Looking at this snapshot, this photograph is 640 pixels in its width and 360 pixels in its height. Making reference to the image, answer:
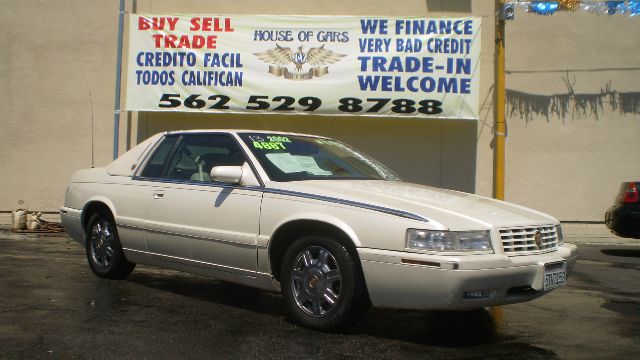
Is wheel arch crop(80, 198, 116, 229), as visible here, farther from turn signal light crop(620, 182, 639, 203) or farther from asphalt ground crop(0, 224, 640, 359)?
turn signal light crop(620, 182, 639, 203)

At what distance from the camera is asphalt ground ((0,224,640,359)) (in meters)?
4.06

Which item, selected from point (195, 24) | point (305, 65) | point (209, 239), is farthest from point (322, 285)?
point (195, 24)

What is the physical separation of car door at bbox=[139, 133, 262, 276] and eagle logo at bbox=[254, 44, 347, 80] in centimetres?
605

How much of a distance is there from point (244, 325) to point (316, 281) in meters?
0.69

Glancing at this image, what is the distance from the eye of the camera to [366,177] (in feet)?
17.6

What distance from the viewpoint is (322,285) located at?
441 cm

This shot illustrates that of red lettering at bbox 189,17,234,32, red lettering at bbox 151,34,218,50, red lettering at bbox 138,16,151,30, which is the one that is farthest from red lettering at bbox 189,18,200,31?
red lettering at bbox 138,16,151,30

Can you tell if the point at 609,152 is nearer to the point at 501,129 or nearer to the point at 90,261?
the point at 501,129

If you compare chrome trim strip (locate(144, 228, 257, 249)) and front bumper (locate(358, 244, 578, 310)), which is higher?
chrome trim strip (locate(144, 228, 257, 249))

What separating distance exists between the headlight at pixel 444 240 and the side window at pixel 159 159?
2.74 m

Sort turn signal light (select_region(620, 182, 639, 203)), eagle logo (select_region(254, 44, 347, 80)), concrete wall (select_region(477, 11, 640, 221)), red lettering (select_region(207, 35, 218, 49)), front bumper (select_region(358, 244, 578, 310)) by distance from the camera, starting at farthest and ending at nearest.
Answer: concrete wall (select_region(477, 11, 640, 221)), red lettering (select_region(207, 35, 218, 49)), eagle logo (select_region(254, 44, 347, 80)), turn signal light (select_region(620, 182, 639, 203)), front bumper (select_region(358, 244, 578, 310))

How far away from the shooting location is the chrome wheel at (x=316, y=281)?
14.3 feet

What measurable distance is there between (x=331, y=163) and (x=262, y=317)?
136 centimetres

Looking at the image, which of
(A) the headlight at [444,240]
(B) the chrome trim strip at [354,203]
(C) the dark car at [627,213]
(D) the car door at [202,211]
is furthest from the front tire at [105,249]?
(C) the dark car at [627,213]
